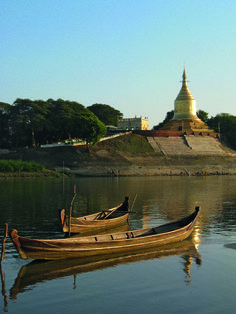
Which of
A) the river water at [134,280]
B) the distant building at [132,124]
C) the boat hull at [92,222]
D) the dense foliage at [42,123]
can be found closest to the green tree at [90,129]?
the dense foliage at [42,123]

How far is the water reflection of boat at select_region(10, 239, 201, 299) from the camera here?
1756 cm

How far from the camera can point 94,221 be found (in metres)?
27.5

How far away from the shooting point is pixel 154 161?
3812 inches

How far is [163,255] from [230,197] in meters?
28.4

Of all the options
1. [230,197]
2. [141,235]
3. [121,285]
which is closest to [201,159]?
[230,197]

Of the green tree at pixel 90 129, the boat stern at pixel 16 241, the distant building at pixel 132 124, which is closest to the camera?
the boat stern at pixel 16 241

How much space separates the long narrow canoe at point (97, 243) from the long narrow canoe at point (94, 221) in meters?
3.08

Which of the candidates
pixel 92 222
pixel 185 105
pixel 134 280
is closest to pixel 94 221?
pixel 92 222

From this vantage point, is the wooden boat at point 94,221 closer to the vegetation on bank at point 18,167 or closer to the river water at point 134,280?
the river water at point 134,280

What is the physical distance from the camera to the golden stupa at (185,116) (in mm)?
125844

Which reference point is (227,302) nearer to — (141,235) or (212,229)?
(141,235)

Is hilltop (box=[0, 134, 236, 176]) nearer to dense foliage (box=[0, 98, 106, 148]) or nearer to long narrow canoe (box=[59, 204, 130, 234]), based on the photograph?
dense foliage (box=[0, 98, 106, 148])

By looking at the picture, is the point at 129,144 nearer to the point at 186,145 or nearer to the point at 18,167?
the point at 186,145

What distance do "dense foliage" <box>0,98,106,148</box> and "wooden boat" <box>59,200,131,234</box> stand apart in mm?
66881
